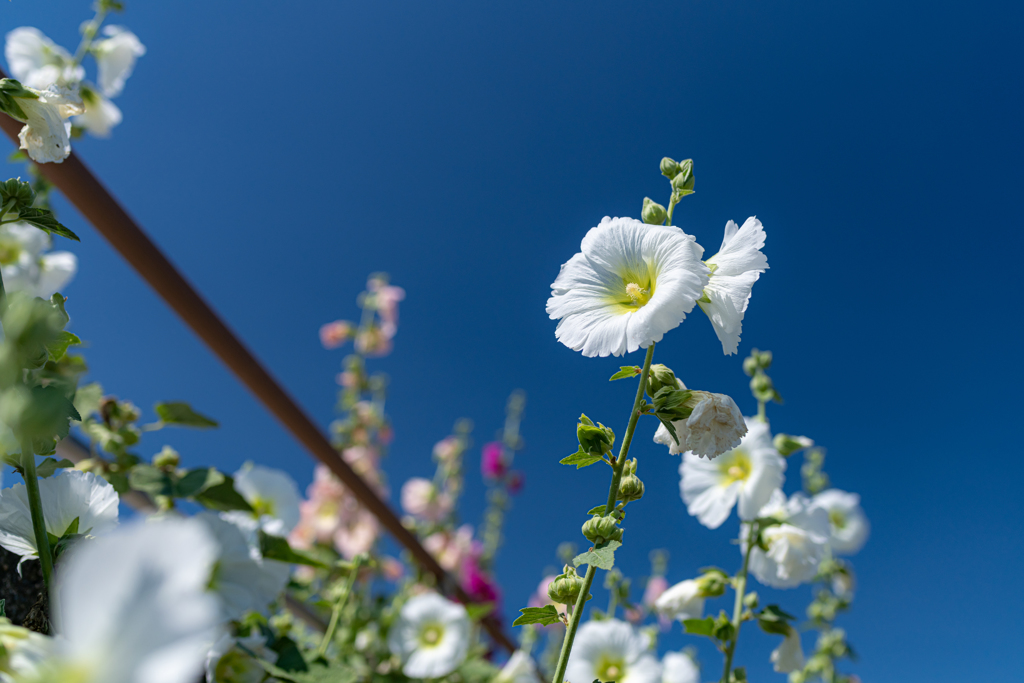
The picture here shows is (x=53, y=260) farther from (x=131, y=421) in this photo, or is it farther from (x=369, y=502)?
(x=369, y=502)

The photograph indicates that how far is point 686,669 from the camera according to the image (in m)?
0.91

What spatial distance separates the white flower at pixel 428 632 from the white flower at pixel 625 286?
3.24 feet

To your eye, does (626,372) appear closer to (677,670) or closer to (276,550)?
(276,550)

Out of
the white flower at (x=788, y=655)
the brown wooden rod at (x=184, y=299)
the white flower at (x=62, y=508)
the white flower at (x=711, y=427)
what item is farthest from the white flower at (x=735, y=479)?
the brown wooden rod at (x=184, y=299)

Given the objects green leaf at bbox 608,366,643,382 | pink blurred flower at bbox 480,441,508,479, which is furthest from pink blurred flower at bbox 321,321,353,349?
green leaf at bbox 608,366,643,382

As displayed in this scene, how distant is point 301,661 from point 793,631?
70cm

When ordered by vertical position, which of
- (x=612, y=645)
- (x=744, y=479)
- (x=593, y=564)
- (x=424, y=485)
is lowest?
(x=593, y=564)

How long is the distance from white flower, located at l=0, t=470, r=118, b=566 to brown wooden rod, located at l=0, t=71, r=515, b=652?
1.64 feet

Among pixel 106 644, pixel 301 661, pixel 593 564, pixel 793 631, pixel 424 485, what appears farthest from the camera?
pixel 424 485

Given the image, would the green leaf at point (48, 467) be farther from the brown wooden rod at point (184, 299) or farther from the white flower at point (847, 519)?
the white flower at point (847, 519)

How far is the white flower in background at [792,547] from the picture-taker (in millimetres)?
833

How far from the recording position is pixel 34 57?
1.04 m

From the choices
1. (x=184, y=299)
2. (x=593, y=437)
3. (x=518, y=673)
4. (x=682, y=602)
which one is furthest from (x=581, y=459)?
(x=518, y=673)

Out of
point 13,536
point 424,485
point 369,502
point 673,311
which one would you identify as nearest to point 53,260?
point 369,502
